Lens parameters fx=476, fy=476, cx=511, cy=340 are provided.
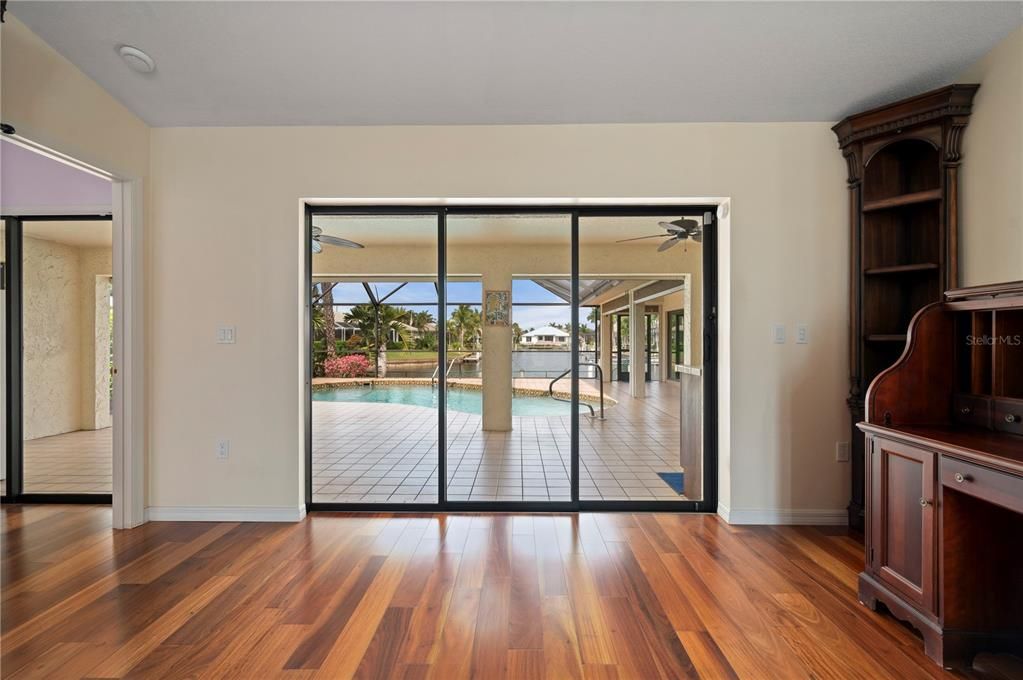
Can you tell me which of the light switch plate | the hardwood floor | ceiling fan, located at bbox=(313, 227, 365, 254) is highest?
ceiling fan, located at bbox=(313, 227, 365, 254)

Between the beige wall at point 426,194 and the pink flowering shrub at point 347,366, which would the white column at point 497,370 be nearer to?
the beige wall at point 426,194

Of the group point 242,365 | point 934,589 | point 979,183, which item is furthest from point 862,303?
point 242,365

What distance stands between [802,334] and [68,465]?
5623 millimetres

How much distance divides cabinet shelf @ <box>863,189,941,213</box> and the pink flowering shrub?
3.43 meters

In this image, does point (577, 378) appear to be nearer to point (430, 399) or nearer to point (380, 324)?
point (430, 399)

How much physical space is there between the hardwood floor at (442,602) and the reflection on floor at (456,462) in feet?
1.39

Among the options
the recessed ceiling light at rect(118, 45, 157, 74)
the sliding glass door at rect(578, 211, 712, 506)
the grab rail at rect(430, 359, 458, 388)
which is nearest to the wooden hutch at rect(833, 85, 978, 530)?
the sliding glass door at rect(578, 211, 712, 506)

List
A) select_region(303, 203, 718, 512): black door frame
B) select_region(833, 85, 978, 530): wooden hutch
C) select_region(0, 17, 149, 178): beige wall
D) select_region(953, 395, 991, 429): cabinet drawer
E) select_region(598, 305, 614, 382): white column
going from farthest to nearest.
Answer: select_region(598, 305, 614, 382): white column < select_region(303, 203, 718, 512): black door frame < select_region(833, 85, 978, 530): wooden hutch < select_region(0, 17, 149, 178): beige wall < select_region(953, 395, 991, 429): cabinet drawer

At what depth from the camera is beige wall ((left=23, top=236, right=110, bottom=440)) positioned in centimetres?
367

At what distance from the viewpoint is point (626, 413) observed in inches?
260

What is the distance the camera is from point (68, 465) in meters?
3.88

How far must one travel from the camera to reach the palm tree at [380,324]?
354cm

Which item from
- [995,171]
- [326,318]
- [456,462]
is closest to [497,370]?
[456,462]

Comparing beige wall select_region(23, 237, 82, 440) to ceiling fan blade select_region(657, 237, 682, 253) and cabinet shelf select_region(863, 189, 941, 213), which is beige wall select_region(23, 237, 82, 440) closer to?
ceiling fan blade select_region(657, 237, 682, 253)
